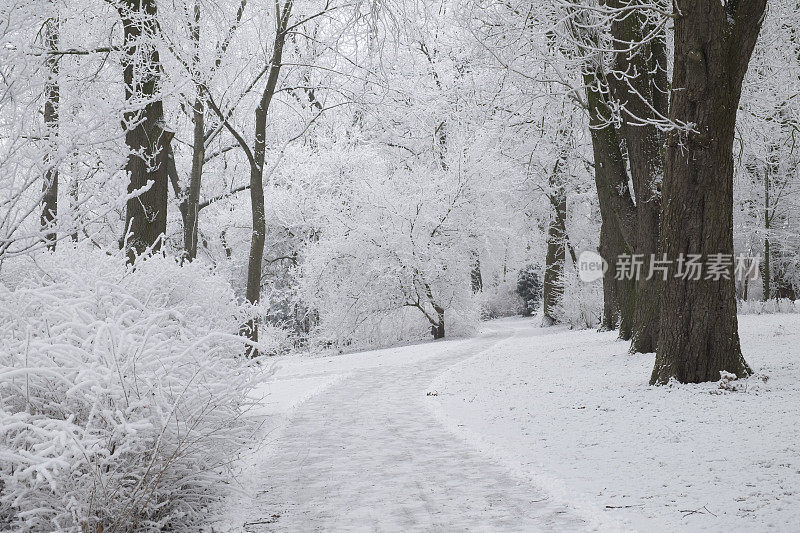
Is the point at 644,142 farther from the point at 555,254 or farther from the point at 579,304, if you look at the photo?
the point at 555,254

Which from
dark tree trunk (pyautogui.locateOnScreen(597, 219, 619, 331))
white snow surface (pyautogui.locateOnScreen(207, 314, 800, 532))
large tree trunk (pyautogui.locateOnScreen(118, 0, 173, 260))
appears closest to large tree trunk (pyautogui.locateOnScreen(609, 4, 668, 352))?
white snow surface (pyautogui.locateOnScreen(207, 314, 800, 532))

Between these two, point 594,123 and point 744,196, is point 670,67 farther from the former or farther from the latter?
point 744,196

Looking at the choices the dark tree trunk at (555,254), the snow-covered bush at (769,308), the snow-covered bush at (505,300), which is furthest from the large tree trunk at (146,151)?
the snow-covered bush at (505,300)

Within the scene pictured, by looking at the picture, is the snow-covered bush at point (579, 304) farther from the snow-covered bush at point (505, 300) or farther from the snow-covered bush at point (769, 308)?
the snow-covered bush at point (505, 300)

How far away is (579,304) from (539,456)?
1624 cm

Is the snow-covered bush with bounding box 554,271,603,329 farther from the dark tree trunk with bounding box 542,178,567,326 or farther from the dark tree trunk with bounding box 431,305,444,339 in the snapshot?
the dark tree trunk with bounding box 431,305,444,339

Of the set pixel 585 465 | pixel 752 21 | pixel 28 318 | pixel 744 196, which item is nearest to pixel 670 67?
pixel 752 21

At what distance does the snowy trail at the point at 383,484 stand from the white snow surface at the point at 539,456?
17mm

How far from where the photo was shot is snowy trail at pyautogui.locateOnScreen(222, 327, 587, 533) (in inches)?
146

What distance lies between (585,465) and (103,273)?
3912mm

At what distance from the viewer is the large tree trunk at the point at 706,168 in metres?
6.66

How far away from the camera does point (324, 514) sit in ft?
12.8

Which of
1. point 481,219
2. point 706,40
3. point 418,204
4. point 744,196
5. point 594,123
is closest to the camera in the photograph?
point 706,40

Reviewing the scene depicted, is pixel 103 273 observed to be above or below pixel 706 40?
below
